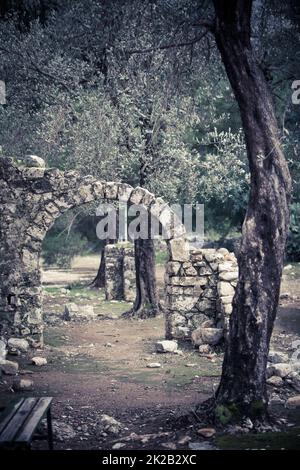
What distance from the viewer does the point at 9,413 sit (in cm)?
630

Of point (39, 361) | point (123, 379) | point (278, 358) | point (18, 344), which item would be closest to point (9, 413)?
point (123, 379)

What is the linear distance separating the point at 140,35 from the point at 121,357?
6665mm

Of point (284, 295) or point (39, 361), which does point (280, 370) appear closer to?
point (39, 361)

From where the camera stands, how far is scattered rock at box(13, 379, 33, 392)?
980cm

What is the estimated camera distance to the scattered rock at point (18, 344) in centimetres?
1267

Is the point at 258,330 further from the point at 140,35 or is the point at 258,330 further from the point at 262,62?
the point at 140,35

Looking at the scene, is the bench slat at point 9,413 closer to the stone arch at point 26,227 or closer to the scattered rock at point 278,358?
the scattered rock at point 278,358

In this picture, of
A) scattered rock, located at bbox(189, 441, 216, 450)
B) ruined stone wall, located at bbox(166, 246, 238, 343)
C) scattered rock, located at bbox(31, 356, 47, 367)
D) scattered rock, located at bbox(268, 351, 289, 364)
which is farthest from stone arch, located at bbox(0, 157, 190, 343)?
scattered rock, located at bbox(189, 441, 216, 450)

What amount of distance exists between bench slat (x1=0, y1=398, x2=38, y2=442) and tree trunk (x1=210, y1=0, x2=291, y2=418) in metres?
2.34

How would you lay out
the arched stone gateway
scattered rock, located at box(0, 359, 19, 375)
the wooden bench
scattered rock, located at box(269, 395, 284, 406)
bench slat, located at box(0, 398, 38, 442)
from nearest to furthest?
the wooden bench → bench slat, located at box(0, 398, 38, 442) → scattered rock, located at box(269, 395, 284, 406) → scattered rock, located at box(0, 359, 19, 375) → the arched stone gateway

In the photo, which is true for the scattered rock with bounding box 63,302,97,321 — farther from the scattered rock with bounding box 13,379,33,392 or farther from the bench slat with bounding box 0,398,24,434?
the bench slat with bounding box 0,398,24,434

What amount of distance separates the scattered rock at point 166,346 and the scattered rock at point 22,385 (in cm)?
350

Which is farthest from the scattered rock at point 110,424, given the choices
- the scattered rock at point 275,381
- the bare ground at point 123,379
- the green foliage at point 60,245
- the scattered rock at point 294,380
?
the green foliage at point 60,245

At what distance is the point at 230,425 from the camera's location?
7.54 m
